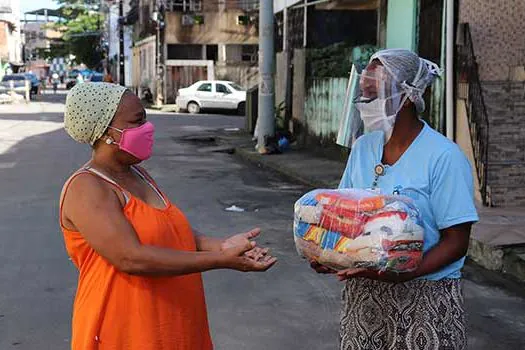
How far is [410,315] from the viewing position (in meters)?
2.62

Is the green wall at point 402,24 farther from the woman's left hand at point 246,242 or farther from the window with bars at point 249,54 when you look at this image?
the window with bars at point 249,54

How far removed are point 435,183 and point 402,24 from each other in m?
10.1

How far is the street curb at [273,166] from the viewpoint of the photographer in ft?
40.0

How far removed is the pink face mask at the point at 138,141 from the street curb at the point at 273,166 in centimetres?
926

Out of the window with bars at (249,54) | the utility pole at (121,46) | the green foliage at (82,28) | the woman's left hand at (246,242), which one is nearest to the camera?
the woman's left hand at (246,242)

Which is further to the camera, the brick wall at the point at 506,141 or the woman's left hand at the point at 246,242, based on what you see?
the brick wall at the point at 506,141

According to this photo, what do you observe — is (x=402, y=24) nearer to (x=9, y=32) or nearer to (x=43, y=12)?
(x=9, y=32)

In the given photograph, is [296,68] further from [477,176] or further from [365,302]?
[365,302]

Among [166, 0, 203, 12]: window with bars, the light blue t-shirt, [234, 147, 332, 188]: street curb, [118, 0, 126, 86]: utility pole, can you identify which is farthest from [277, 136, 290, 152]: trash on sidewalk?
[118, 0, 126, 86]: utility pole

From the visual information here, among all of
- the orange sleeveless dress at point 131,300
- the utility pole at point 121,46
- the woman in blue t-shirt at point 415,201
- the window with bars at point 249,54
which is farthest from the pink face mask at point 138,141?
the utility pole at point 121,46

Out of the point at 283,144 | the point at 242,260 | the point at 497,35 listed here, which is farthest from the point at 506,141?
the point at 283,144

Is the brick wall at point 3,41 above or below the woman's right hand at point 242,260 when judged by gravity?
above

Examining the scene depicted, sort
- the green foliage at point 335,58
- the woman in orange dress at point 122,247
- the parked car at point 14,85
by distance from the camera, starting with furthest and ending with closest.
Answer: the parked car at point 14,85 → the green foliage at point 335,58 → the woman in orange dress at point 122,247

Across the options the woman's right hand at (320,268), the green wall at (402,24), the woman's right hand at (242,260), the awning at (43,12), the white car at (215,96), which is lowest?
the white car at (215,96)
